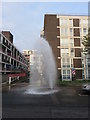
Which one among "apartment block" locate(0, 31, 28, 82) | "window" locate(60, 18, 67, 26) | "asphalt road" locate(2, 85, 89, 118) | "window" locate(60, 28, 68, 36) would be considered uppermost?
"window" locate(60, 18, 67, 26)

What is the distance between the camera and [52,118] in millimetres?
8602

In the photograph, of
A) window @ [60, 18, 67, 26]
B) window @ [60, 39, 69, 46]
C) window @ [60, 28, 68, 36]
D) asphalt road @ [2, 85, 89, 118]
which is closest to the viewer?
asphalt road @ [2, 85, 89, 118]

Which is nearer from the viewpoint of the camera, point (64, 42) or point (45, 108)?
point (45, 108)

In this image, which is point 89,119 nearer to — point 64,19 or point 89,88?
point 89,88

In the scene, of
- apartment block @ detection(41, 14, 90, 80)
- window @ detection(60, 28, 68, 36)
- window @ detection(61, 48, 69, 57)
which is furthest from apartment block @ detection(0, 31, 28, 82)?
window @ detection(60, 28, 68, 36)

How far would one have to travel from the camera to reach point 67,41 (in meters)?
48.9

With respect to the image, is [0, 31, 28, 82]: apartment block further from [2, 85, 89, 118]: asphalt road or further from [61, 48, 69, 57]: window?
[2, 85, 89, 118]: asphalt road

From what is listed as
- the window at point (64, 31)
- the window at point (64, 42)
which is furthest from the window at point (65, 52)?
the window at point (64, 31)

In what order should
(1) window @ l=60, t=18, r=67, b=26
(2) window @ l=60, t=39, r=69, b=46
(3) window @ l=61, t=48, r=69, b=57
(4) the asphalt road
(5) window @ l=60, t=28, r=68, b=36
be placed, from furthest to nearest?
(1) window @ l=60, t=18, r=67, b=26, (5) window @ l=60, t=28, r=68, b=36, (2) window @ l=60, t=39, r=69, b=46, (3) window @ l=61, t=48, r=69, b=57, (4) the asphalt road

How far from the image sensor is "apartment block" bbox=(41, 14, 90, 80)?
47750mm

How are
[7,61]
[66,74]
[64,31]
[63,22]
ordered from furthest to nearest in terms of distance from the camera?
1. [7,61]
2. [63,22]
3. [64,31]
4. [66,74]

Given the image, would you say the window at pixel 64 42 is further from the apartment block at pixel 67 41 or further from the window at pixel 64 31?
the window at pixel 64 31

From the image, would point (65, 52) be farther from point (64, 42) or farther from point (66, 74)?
point (66, 74)

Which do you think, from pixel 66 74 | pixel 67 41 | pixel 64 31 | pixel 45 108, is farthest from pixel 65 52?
pixel 45 108
